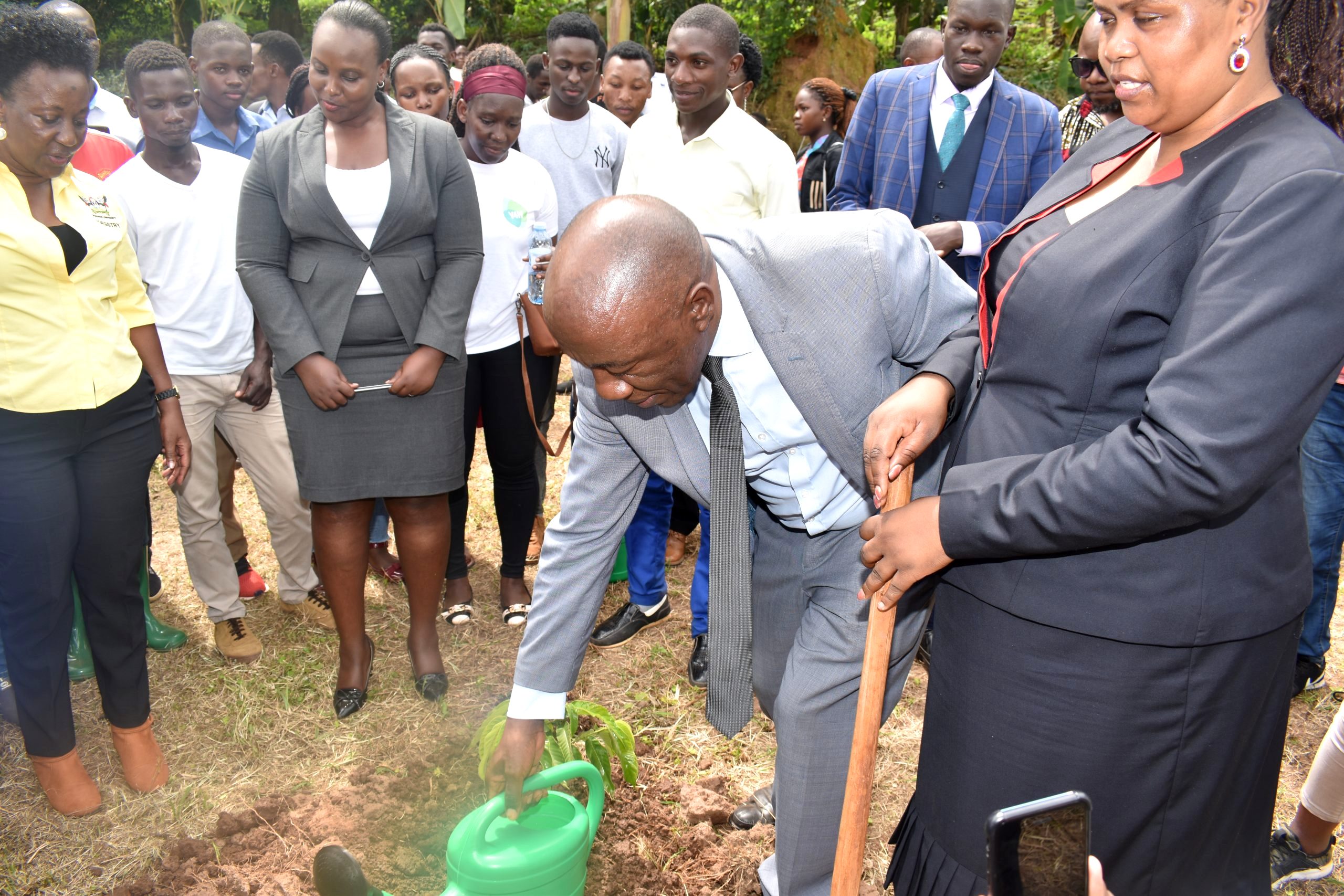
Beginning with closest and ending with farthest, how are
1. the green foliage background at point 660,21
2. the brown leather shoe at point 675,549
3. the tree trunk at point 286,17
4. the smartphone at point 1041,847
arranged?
the smartphone at point 1041,847 < the brown leather shoe at point 675,549 < the green foliage background at point 660,21 < the tree trunk at point 286,17

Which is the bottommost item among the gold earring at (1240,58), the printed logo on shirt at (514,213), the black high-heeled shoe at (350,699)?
the black high-heeled shoe at (350,699)

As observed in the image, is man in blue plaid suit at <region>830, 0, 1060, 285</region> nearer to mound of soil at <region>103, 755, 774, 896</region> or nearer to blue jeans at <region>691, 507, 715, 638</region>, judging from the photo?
blue jeans at <region>691, 507, 715, 638</region>

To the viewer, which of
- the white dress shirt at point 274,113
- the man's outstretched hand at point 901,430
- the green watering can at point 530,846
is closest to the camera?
the man's outstretched hand at point 901,430

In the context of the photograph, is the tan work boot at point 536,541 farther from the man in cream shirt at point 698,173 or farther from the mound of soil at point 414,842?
the mound of soil at point 414,842

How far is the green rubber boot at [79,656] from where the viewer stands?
11.9ft

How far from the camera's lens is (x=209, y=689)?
3521 millimetres

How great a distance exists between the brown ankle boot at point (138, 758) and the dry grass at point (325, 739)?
0.04m

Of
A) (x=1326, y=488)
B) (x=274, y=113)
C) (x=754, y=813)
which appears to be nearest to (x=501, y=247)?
(x=754, y=813)

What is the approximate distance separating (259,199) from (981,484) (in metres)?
2.58

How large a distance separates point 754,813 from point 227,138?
3389mm

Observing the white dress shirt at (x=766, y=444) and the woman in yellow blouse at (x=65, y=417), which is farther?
the woman in yellow blouse at (x=65, y=417)

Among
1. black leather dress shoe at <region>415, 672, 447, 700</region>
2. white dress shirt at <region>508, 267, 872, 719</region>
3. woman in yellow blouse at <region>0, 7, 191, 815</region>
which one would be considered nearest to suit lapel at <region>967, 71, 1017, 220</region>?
white dress shirt at <region>508, 267, 872, 719</region>

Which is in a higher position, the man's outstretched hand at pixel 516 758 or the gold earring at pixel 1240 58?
the gold earring at pixel 1240 58

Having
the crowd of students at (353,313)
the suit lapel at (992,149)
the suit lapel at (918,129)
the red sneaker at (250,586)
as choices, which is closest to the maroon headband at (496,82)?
the crowd of students at (353,313)
